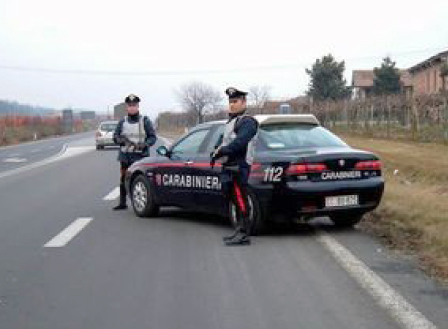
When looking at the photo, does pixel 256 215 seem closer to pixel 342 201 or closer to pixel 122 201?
pixel 342 201

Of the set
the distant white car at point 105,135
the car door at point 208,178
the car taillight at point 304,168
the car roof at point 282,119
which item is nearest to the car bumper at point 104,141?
the distant white car at point 105,135

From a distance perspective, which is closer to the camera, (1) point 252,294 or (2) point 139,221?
(1) point 252,294

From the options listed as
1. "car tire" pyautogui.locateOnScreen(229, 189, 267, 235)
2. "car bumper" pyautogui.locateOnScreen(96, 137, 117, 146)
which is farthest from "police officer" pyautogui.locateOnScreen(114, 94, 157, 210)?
"car bumper" pyautogui.locateOnScreen(96, 137, 117, 146)

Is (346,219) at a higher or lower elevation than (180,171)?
lower

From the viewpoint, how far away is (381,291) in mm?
6273

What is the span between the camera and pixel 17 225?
10617 mm

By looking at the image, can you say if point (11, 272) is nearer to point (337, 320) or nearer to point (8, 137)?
point (337, 320)

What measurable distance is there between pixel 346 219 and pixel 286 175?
1493 mm

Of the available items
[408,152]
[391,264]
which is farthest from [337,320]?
[408,152]

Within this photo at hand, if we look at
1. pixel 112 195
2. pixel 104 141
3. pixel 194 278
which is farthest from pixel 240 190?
pixel 104 141

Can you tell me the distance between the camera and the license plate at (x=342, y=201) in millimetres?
9039

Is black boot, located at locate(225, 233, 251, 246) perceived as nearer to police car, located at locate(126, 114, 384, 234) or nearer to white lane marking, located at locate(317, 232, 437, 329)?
police car, located at locate(126, 114, 384, 234)

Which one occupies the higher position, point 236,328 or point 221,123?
point 221,123

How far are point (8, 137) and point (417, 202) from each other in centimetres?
5566
